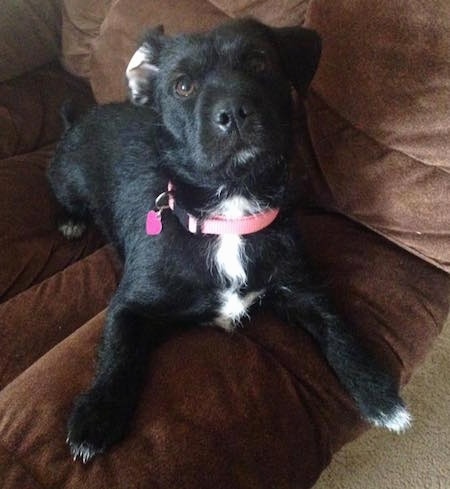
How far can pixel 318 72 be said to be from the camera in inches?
54.2

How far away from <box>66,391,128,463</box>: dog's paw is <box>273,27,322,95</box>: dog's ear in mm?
839

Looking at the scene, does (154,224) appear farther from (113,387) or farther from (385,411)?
(385,411)

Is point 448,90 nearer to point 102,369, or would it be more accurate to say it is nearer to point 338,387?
point 338,387

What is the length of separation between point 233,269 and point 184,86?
0.44 m

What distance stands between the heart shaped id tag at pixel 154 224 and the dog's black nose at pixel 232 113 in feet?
1.06

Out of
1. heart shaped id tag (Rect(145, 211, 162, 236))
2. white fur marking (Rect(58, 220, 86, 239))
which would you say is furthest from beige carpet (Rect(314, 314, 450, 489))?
white fur marking (Rect(58, 220, 86, 239))

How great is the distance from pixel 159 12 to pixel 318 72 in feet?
2.22

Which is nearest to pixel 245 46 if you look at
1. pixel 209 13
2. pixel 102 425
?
pixel 209 13

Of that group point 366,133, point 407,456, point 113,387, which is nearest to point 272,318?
point 113,387

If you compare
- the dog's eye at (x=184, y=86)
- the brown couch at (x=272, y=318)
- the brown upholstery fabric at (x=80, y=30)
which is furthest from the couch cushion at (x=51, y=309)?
the brown upholstery fabric at (x=80, y=30)

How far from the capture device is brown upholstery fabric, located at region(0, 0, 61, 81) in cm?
203

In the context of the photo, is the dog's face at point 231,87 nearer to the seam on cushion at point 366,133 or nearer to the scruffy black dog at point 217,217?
the scruffy black dog at point 217,217

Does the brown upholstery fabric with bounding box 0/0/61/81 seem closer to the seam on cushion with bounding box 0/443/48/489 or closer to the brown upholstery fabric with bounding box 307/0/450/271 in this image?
the brown upholstery fabric with bounding box 307/0/450/271

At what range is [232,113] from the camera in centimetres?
106
